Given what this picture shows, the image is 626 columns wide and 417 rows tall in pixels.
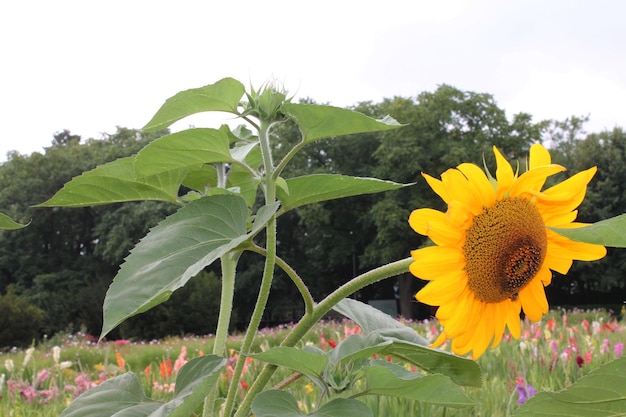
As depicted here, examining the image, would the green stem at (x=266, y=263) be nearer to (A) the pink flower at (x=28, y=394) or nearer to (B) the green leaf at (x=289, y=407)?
(B) the green leaf at (x=289, y=407)

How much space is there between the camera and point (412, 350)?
1062 millimetres

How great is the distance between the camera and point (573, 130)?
34531mm

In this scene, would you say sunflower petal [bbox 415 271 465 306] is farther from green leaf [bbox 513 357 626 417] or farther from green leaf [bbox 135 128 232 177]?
green leaf [bbox 135 128 232 177]

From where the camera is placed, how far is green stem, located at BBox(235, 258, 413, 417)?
90 centimetres

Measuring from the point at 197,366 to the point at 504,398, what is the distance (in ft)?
5.08

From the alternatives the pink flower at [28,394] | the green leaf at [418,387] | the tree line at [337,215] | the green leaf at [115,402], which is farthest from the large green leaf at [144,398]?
the tree line at [337,215]

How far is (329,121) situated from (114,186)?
372mm

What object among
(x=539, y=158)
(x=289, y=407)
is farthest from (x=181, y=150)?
(x=539, y=158)

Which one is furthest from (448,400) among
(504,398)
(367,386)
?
(504,398)

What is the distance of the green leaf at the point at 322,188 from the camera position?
946mm

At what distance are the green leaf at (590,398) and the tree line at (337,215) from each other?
19.4 meters

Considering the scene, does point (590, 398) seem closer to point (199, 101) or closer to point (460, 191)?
point (460, 191)

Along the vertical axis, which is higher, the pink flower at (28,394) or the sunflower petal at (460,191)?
the sunflower petal at (460,191)

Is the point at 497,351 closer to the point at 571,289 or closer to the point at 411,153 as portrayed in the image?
the point at 411,153
